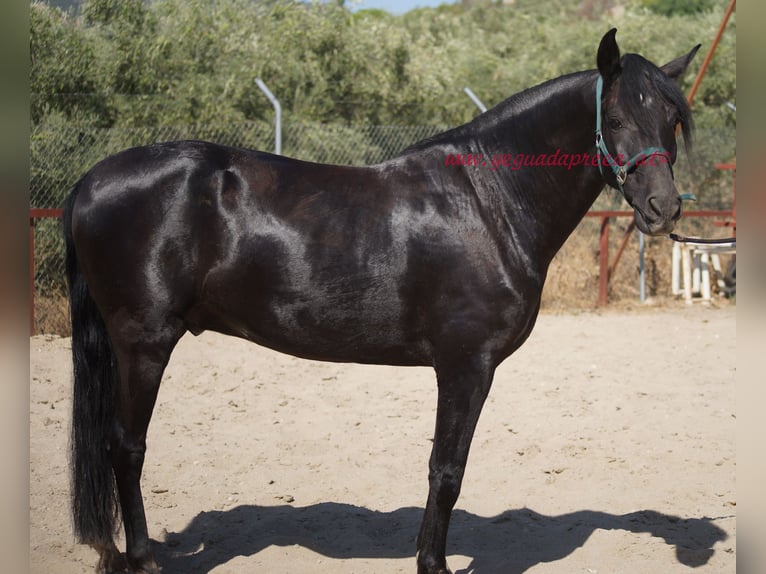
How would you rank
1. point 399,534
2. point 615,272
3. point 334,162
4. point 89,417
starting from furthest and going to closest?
point 615,272 < point 334,162 < point 399,534 < point 89,417

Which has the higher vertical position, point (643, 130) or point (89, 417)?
point (643, 130)

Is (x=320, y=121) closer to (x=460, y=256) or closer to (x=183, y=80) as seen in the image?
(x=183, y=80)

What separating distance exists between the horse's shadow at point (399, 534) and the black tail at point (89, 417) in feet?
1.27

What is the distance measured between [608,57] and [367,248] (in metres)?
1.14

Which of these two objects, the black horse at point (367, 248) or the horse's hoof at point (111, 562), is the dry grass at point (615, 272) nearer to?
the black horse at point (367, 248)

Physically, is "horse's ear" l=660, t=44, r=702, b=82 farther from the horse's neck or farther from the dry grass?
the dry grass

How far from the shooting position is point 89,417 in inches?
126

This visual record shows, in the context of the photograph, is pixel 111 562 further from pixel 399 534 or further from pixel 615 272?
pixel 615 272

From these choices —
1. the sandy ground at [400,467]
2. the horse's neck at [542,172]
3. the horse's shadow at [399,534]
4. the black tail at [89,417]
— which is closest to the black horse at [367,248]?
the horse's neck at [542,172]

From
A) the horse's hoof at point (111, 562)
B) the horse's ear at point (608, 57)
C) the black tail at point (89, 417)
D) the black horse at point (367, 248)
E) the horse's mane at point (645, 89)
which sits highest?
the horse's ear at point (608, 57)

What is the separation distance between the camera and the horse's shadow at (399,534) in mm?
3467

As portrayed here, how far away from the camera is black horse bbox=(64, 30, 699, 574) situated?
295 cm

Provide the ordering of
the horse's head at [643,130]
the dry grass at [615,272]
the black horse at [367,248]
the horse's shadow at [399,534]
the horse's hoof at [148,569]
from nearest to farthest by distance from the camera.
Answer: the horse's head at [643,130] → the black horse at [367,248] → the horse's hoof at [148,569] → the horse's shadow at [399,534] → the dry grass at [615,272]

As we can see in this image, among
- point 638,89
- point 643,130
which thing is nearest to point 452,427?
point 643,130
